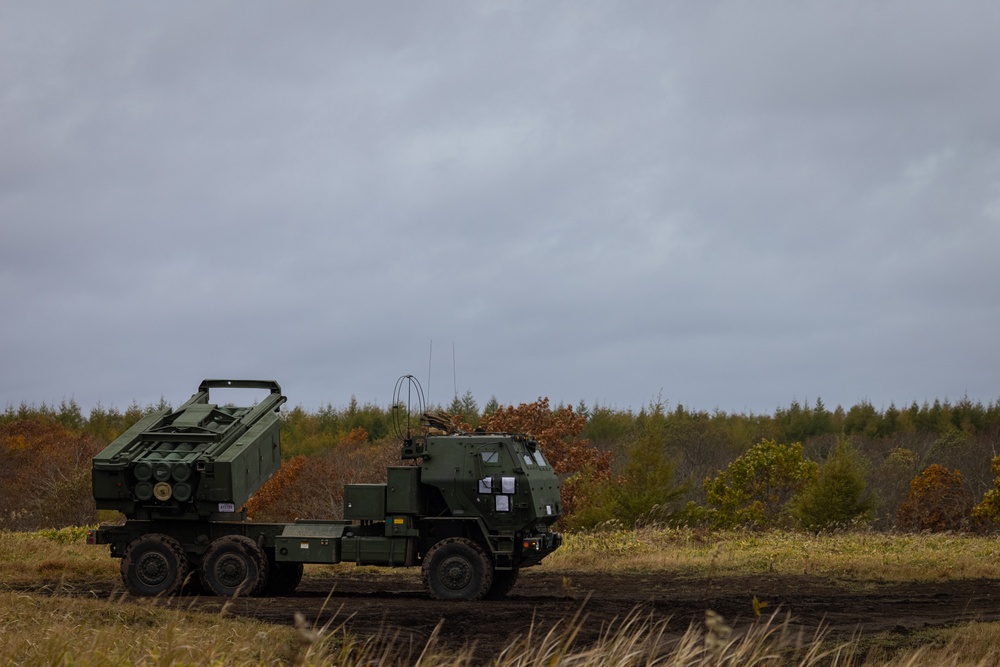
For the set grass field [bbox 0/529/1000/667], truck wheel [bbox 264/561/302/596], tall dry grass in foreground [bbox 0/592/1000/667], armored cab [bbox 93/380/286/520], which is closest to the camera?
tall dry grass in foreground [bbox 0/592/1000/667]

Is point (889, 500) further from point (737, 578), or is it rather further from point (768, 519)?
point (737, 578)

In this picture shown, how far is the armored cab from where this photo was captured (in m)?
16.4

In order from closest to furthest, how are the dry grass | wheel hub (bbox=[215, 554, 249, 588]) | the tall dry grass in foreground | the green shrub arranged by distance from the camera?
the tall dry grass in foreground → wheel hub (bbox=[215, 554, 249, 588]) → the dry grass → the green shrub

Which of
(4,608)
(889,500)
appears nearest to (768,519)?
(889,500)

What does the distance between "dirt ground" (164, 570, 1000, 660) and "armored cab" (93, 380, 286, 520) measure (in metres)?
1.55

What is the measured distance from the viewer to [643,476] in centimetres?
3206

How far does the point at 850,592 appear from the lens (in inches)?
693

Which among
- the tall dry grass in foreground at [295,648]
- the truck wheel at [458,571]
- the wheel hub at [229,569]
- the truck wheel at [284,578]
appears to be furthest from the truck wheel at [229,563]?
the tall dry grass in foreground at [295,648]

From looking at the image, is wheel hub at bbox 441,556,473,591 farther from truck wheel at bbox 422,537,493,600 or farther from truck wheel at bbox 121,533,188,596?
truck wheel at bbox 121,533,188,596

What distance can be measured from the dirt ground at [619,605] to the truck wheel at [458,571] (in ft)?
0.96

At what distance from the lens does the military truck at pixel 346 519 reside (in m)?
16.2

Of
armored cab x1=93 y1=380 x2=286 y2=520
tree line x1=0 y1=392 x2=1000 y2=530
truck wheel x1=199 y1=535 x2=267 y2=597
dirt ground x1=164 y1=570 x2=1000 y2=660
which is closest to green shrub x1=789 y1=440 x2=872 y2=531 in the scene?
tree line x1=0 y1=392 x2=1000 y2=530

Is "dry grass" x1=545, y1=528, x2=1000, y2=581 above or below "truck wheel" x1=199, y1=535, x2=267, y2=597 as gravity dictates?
below

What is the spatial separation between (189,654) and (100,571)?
51.1 feet
